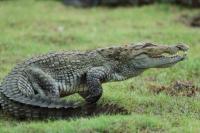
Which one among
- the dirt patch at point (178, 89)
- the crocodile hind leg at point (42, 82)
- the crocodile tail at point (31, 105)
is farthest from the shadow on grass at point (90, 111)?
the dirt patch at point (178, 89)

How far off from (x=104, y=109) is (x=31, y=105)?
99 cm

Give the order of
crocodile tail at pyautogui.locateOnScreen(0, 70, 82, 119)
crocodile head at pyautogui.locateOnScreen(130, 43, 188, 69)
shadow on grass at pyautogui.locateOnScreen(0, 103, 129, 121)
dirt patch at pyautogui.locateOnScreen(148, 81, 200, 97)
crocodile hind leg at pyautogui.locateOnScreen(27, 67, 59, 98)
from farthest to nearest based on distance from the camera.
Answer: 1. dirt patch at pyautogui.locateOnScreen(148, 81, 200, 97)
2. crocodile head at pyautogui.locateOnScreen(130, 43, 188, 69)
3. crocodile hind leg at pyautogui.locateOnScreen(27, 67, 59, 98)
4. shadow on grass at pyautogui.locateOnScreen(0, 103, 129, 121)
5. crocodile tail at pyautogui.locateOnScreen(0, 70, 82, 119)

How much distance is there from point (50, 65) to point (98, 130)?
1468 millimetres

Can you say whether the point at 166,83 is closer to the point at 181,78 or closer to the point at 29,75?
the point at 181,78

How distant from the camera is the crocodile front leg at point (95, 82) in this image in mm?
7609

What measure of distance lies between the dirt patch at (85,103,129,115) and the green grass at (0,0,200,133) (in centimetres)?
16

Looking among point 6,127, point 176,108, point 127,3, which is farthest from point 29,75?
point 127,3

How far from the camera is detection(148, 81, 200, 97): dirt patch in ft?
28.8

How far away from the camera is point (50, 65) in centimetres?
788

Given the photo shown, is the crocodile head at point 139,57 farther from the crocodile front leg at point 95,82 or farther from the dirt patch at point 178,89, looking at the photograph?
the dirt patch at point 178,89

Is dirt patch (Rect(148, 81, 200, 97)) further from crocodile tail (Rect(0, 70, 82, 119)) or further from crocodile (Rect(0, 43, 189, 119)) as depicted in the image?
crocodile tail (Rect(0, 70, 82, 119))

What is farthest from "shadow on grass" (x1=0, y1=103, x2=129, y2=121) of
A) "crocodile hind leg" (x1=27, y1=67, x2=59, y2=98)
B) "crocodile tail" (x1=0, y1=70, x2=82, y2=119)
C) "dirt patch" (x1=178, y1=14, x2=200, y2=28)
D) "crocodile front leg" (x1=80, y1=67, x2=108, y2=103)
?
"dirt patch" (x1=178, y1=14, x2=200, y2=28)

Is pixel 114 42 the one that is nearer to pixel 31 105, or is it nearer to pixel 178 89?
pixel 178 89

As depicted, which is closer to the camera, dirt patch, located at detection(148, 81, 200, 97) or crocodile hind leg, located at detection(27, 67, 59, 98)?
crocodile hind leg, located at detection(27, 67, 59, 98)
